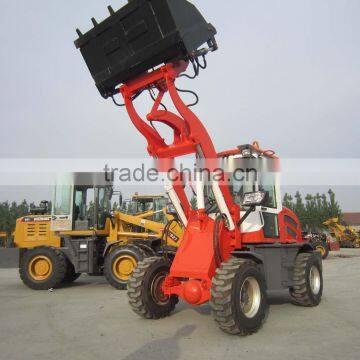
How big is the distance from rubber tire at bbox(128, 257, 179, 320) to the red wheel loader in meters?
0.02

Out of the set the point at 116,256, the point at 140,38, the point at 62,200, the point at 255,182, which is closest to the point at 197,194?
the point at 255,182

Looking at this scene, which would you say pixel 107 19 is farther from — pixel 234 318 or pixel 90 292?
pixel 90 292

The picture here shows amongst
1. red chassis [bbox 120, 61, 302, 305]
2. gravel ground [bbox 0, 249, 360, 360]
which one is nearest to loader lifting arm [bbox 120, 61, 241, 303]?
red chassis [bbox 120, 61, 302, 305]

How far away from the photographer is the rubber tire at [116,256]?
32.4 ft

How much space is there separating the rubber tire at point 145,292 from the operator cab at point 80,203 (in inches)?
204

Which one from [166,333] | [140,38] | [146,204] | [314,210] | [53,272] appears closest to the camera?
[166,333]

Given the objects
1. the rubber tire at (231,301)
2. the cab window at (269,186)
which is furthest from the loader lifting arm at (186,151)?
the cab window at (269,186)

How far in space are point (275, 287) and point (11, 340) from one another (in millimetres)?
4022

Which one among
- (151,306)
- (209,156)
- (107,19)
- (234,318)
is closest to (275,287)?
(234,318)

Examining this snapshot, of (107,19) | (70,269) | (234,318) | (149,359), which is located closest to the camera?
(149,359)

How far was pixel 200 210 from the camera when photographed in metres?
6.08

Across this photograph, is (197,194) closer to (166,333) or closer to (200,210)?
(200,210)

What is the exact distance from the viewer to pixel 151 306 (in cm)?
599

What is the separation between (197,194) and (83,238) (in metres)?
5.82
